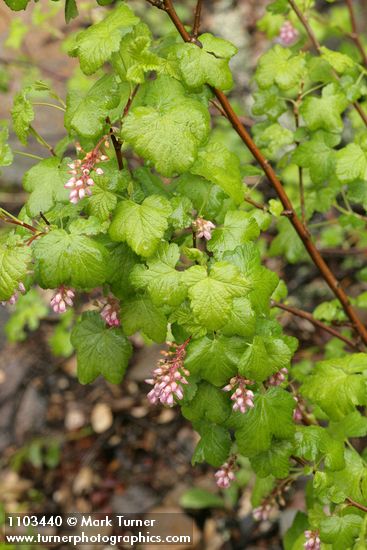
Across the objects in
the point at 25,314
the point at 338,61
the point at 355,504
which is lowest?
the point at 25,314

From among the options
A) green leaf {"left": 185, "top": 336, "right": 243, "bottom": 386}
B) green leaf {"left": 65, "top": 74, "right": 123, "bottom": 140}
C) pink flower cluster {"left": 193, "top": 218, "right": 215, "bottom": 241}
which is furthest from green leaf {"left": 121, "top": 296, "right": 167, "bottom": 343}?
green leaf {"left": 65, "top": 74, "right": 123, "bottom": 140}

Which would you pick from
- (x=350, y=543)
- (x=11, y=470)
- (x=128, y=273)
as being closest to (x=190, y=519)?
(x=11, y=470)

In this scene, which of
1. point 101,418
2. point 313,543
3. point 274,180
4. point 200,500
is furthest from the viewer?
point 101,418

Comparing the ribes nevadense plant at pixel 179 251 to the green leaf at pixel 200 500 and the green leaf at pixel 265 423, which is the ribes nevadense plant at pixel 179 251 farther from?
the green leaf at pixel 200 500

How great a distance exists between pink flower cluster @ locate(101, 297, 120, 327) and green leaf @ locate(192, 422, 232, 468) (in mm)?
385

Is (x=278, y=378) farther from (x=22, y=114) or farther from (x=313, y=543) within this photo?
(x=22, y=114)

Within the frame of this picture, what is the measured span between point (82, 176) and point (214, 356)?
1.65ft

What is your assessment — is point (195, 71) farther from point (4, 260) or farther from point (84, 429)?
point (84, 429)

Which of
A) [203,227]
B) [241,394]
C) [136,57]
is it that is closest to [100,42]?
[136,57]

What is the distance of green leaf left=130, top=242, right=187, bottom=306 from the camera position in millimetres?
1274

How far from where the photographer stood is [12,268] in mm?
1261

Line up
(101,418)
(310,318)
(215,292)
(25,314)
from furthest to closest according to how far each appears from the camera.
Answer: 1. (101,418)
2. (25,314)
3. (310,318)
4. (215,292)

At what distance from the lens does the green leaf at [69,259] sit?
1286mm

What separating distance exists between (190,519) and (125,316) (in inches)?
84.0
